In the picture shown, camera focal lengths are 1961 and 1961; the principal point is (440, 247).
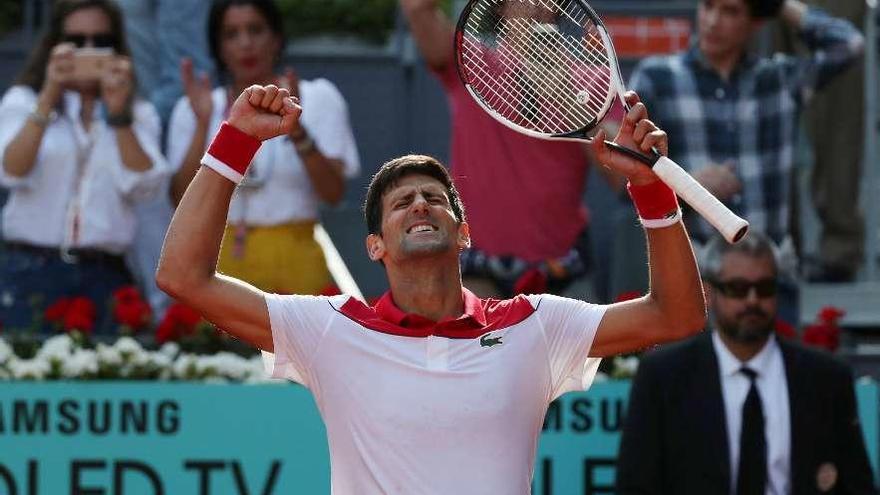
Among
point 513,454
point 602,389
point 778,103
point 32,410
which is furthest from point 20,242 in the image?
point 513,454

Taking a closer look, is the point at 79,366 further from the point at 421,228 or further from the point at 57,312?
the point at 421,228

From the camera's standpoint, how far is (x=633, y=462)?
7.07m

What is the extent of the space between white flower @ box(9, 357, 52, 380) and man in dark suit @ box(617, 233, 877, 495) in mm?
2255

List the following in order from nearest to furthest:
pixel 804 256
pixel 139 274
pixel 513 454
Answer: pixel 513 454
pixel 139 274
pixel 804 256

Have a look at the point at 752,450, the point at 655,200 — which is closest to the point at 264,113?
the point at 655,200

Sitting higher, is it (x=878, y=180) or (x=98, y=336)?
(x=878, y=180)

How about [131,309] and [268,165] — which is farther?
[268,165]

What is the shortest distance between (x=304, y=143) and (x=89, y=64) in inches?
37.9

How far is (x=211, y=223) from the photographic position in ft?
16.0

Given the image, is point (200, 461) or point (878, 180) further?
point (878, 180)

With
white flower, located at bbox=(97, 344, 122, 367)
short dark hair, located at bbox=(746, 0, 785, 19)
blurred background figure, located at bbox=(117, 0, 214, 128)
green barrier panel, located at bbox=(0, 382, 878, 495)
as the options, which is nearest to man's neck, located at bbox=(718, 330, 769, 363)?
green barrier panel, located at bbox=(0, 382, 878, 495)

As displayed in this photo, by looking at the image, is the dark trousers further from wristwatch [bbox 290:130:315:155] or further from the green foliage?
the green foliage

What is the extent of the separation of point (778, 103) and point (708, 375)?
5.63 feet

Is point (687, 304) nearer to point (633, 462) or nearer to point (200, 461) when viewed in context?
point (633, 462)
